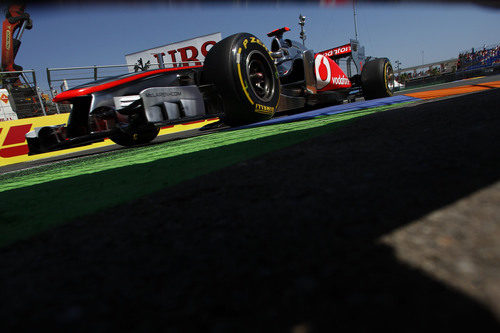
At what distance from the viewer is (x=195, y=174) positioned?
5.87ft

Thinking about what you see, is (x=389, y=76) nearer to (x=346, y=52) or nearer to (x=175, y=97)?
(x=346, y=52)

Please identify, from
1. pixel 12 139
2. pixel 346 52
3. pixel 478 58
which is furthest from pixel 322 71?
pixel 478 58

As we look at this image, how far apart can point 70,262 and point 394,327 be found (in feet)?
2.64

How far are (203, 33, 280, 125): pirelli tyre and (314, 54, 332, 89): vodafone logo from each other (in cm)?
174

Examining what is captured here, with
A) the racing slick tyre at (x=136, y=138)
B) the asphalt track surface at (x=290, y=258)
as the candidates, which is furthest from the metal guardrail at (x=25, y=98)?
the asphalt track surface at (x=290, y=258)

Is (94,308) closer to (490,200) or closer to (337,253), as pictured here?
(337,253)

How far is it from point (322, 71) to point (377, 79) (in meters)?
1.60

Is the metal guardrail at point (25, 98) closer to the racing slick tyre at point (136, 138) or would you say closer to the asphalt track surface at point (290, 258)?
the racing slick tyre at point (136, 138)

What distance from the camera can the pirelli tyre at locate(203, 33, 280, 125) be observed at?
349 centimetres

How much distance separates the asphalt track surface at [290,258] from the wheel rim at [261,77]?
9.17 feet

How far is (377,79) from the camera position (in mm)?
6559

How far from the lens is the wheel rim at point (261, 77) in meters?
3.87

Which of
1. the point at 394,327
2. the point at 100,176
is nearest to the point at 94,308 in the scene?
the point at 394,327

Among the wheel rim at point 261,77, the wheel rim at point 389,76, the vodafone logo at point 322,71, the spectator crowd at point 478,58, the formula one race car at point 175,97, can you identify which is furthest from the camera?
the spectator crowd at point 478,58
